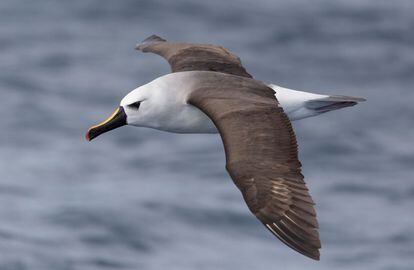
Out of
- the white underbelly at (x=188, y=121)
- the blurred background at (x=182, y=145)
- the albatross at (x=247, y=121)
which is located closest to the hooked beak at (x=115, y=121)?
the albatross at (x=247, y=121)

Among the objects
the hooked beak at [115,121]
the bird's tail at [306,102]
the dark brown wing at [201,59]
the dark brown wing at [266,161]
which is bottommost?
the dark brown wing at [266,161]

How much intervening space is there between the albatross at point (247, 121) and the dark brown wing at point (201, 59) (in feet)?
0.04

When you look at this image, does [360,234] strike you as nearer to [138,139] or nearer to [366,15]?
[138,139]

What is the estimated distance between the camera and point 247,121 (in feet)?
41.3

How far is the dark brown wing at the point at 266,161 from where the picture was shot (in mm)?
11664

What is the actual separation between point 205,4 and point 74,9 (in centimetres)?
221

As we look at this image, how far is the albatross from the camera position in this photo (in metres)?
11.8

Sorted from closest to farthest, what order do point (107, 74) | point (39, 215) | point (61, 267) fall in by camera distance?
point (61, 267) < point (39, 215) < point (107, 74)

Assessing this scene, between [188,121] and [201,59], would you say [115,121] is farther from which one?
[201,59]

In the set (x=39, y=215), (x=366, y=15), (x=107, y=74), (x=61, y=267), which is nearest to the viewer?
(x=61, y=267)

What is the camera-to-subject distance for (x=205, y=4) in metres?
23.1

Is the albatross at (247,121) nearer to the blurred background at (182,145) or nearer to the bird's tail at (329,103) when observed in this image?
the bird's tail at (329,103)

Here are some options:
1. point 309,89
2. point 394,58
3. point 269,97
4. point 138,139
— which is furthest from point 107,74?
point 269,97

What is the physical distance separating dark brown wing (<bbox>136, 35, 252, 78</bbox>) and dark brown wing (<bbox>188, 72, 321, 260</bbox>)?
1.58m
